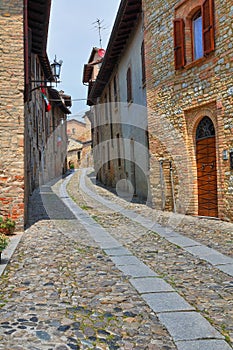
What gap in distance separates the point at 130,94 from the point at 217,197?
7192 mm

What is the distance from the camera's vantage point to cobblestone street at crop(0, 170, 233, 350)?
290cm

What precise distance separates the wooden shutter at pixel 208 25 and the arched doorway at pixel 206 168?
1.66 meters

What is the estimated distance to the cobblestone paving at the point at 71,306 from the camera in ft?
9.30

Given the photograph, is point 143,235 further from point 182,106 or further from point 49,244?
point 182,106

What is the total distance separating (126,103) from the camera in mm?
15562

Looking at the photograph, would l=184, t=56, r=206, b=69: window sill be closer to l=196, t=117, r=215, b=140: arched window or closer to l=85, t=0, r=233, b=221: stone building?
l=85, t=0, r=233, b=221: stone building

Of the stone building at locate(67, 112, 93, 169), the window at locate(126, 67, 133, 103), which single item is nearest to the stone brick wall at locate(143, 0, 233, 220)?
the window at locate(126, 67, 133, 103)

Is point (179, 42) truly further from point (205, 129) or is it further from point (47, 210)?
point (47, 210)

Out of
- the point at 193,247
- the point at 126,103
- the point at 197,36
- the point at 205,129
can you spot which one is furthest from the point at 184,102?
the point at 126,103

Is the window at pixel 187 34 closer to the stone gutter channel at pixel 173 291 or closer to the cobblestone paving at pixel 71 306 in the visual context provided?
the stone gutter channel at pixel 173 291

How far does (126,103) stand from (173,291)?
40.4ft

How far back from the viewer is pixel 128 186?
1616cm

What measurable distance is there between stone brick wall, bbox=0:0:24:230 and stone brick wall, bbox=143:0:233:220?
13.2 feet

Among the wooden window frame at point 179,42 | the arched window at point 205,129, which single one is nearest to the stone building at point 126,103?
the wooden window frame at point 179,42
